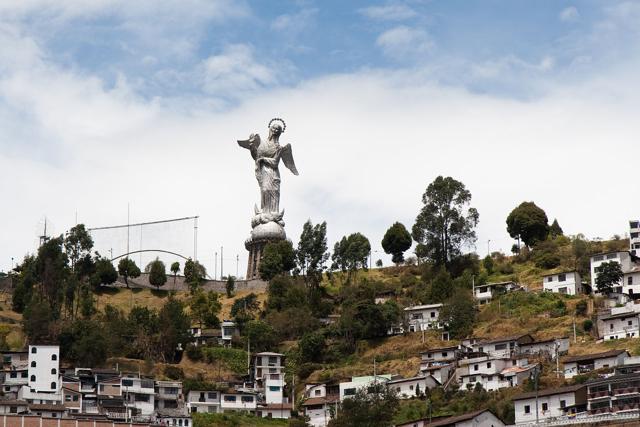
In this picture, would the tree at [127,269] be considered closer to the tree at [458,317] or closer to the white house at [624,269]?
the tree at [458,317]

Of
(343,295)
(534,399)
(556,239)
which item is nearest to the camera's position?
(534,399)

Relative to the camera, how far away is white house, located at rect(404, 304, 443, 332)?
95.1 meters

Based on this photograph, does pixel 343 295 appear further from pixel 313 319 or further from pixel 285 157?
pixel 285 157

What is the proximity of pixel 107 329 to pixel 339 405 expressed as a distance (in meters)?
17.3

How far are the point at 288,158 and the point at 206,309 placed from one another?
18.2m

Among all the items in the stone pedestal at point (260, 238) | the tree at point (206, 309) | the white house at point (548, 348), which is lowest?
the white house at point (548, 348)

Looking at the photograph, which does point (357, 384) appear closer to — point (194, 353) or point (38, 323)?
point (194, 353)

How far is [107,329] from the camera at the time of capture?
93.8 metres

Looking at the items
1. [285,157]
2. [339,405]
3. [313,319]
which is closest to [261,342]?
[313,319]

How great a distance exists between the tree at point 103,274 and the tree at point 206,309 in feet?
26.1

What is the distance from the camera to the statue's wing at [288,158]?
115125 millimetres

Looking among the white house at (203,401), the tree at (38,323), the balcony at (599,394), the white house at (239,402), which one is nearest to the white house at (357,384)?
the white house at (239,402)

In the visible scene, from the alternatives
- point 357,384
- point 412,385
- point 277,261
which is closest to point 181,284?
point 277,261

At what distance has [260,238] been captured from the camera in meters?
112
